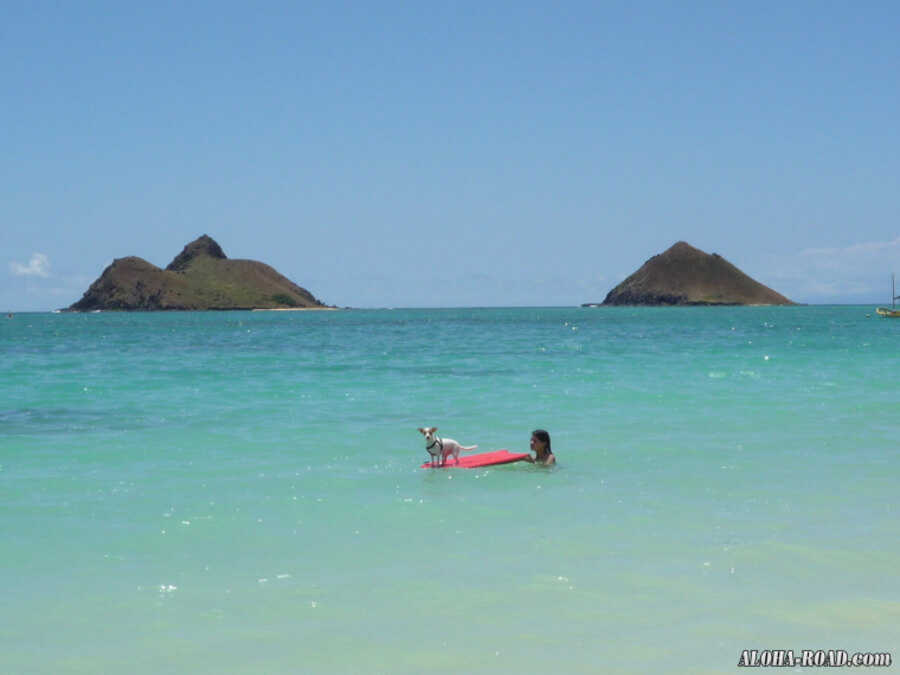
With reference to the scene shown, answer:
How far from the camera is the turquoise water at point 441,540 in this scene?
22.0 ft

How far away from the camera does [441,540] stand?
31.2 feet

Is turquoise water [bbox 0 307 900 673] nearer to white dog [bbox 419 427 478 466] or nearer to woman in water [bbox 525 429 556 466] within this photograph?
woman in water [bbox 525 429 556 466]

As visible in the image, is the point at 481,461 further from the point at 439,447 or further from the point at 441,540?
the point at 441,540

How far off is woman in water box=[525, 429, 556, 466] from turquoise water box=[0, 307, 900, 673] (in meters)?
0.31

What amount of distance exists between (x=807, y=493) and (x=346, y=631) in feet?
22.9

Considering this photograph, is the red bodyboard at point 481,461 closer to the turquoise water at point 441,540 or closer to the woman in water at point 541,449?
the woman in water at point 541,449

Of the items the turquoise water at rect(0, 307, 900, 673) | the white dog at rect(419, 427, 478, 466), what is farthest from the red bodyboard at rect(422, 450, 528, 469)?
the turquoise water at rect(0, 307, 900, 673)

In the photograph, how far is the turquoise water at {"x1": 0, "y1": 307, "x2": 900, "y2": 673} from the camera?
6.70 meters

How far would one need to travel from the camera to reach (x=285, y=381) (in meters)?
29.8

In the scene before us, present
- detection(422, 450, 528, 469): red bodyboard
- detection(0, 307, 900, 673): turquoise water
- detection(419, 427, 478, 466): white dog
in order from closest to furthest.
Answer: detection(0, 307, 900, 673): turquoise water → detection(419, 427, 478, 466): white dog → detection(422, 450, 528, 469): red bodyboard

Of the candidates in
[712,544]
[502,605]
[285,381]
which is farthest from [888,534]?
[285,381]

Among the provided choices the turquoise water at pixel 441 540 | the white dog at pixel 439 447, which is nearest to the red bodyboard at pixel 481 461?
the white dog at pixel 439 447

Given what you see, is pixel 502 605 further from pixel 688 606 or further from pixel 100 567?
pixel 100 567

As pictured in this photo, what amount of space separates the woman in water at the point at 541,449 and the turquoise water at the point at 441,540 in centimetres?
31
